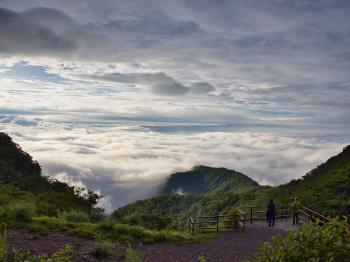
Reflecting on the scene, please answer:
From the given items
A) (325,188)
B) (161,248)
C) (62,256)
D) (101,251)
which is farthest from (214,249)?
(325,188)

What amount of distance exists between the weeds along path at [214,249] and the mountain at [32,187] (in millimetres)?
8895

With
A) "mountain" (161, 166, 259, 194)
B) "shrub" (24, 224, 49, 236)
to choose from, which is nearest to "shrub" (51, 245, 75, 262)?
"shrub" (24, 224, 49, 236)

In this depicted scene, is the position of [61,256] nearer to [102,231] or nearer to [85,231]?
[85,231]

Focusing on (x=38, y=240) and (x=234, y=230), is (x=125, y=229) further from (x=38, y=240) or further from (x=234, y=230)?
(x=234, y=230)

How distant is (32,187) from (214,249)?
24630 millimetres

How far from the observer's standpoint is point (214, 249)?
1869 cm

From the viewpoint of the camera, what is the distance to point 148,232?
19531 millimetres

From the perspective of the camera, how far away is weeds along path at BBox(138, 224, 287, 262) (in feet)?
53.5

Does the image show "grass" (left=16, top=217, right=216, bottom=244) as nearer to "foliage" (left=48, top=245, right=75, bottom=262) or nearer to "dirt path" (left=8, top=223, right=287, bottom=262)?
"dirt path" (left=8, top=223, right=287, bottom=262)

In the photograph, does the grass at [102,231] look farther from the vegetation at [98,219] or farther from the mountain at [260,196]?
the mountain at [260,196]

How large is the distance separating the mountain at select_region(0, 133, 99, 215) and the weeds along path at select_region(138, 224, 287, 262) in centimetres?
890

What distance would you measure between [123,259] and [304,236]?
10172 mm

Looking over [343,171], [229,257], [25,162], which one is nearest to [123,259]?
[229,257]

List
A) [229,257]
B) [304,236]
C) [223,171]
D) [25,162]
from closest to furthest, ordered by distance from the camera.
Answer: [304,236] < [229,257] < [25,162] < [223,171]
